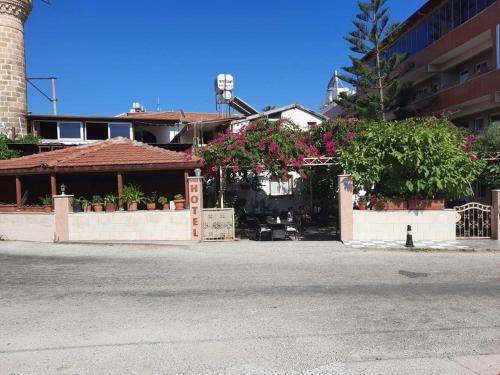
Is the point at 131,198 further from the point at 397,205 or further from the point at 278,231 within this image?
the point at 397,205

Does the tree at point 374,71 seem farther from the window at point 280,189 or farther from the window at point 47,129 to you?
the window at point 47,129

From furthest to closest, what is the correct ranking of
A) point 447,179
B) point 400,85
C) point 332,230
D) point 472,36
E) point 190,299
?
point 400,85 → point 472,36 → point 332,230 → point 447,179 → point 190,299

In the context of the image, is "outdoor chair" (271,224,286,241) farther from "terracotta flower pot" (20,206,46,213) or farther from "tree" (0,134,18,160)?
"tree" (0,134,18,160)

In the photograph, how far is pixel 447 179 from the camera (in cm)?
1376

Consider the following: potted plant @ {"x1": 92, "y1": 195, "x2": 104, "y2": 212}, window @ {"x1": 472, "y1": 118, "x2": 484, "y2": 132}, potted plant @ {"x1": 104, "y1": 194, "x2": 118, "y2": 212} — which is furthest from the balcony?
potted plant @ {"x1": 92, "y1": 195, "x2": 104, "y2": 212}

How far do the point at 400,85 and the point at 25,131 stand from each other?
76.8 feet

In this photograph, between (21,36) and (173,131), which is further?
(173,131)

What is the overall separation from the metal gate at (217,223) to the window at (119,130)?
45.4 feet

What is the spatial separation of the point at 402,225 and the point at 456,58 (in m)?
14.8

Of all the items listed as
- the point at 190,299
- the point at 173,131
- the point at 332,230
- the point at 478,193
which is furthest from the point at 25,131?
the point at 478,193

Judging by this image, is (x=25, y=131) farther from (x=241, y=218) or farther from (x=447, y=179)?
(x=447, y=179)

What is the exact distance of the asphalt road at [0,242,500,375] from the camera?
4.71 m

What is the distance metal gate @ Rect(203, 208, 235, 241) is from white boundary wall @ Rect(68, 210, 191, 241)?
614 mm

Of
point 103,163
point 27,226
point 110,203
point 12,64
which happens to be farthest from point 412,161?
point 12,64
